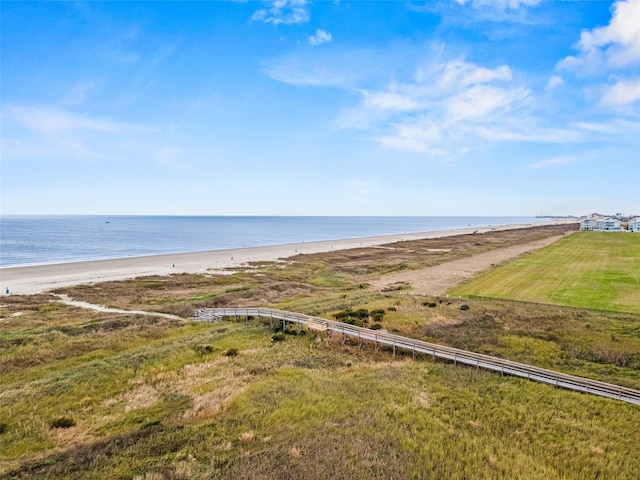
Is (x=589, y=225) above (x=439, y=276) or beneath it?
above

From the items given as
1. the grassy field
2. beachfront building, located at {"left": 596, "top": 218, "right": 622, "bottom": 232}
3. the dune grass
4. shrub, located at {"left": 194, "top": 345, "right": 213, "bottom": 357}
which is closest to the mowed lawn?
the grassy field

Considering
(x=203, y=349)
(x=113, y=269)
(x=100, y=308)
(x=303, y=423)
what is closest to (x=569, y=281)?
(x=203, y=349)

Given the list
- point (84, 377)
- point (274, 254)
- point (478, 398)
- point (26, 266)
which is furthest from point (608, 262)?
point (26, 266)

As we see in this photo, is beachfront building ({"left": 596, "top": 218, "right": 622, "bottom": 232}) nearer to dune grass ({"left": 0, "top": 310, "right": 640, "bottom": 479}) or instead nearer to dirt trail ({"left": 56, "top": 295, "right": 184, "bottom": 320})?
dune grass ({"left": 0, "top": 310, "right": 640, "bottom": 479})

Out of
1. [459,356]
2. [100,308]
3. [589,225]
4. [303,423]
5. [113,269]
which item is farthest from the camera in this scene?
[589,225]

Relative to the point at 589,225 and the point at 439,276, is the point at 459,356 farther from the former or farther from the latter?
the point at 589,225

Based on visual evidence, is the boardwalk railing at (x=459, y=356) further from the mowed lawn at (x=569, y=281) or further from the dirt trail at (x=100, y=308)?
the mowed lawn at (x=569, y=281)

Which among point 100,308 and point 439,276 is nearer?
point 100,308

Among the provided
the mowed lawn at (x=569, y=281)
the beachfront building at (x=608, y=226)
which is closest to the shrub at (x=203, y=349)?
the mowed lawn at (x=569, y=281)
